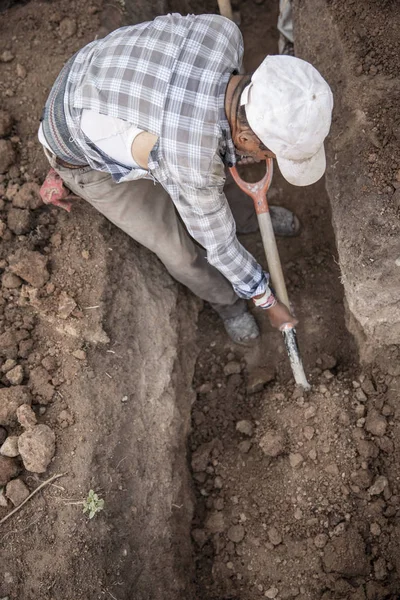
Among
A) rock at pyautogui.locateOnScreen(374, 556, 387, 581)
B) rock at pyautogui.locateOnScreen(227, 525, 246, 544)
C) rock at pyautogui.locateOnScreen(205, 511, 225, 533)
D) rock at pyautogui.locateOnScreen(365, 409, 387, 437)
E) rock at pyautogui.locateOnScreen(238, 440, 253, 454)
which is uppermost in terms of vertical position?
rock at pyautogui.locateOnScreen(365, 409, 387, 437)

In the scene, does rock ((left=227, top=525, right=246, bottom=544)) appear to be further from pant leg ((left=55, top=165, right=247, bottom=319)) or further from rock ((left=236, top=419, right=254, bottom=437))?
pant leg ((left=55, top=165, right=247, bottom=319))

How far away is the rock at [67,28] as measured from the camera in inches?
115

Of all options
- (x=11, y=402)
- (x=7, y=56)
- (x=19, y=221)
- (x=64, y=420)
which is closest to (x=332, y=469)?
(x=64, y=420)

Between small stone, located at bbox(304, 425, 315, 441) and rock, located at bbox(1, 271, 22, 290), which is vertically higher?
small stone, located at bbox(304, 425, 315, 441)

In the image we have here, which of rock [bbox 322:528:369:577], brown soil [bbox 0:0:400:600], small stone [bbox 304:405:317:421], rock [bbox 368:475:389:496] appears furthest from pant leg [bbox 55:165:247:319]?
rock [bbox 322:528:369:577]

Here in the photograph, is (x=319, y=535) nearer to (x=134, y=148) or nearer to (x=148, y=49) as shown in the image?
(x=134, y=148)

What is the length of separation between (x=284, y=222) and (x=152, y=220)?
3.08 ft

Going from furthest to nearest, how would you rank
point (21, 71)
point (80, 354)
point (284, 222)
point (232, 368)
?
point (284, 222)
point (232, 368)
point (21, 71)
point (80, 354)

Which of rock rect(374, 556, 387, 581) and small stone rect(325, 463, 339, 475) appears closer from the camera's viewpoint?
rock rect(374, 556, 387, 581)

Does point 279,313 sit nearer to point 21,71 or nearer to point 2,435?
point 2,435

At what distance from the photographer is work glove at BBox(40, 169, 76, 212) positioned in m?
2.58

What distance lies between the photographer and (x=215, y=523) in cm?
268

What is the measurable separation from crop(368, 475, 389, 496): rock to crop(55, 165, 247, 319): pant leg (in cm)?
122

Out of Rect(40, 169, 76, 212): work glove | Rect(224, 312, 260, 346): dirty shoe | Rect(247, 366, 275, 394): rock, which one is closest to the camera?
Rect(40, 169, 76, 212): work glove
